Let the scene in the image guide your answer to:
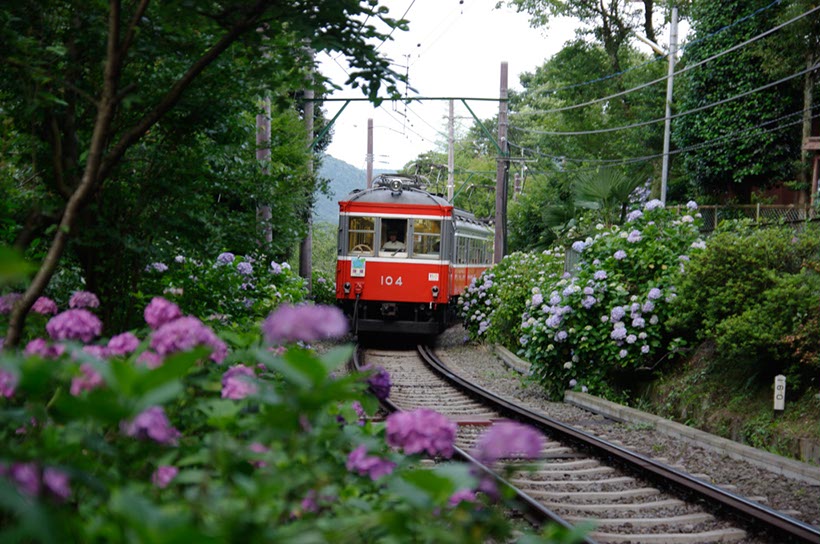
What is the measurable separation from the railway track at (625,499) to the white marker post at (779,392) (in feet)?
4.74

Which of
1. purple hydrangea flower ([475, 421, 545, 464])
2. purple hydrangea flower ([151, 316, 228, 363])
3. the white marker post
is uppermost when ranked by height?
purple hydrangea flower ([151, 316, 228, 363])

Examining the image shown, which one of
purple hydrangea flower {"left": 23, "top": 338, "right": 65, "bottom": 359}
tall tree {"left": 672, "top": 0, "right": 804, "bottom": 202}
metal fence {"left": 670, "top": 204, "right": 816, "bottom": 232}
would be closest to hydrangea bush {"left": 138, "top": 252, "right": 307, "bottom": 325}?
purple hydrangea flower {"left": 23, "top": 338, "right": 65, "bottom": 359}

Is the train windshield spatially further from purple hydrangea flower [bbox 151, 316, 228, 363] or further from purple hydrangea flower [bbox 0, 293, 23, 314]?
purple hydrangea flower [bbox 151, 316, 228, 363]

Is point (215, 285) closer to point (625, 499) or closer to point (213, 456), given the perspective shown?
point (625, 499)

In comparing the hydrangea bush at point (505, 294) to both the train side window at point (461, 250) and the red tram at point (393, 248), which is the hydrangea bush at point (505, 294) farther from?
the red tram at point (393, 248)

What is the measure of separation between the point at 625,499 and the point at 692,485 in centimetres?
48

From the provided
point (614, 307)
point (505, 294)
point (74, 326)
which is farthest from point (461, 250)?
point (74, 326)

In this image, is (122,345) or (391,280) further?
(391,280)

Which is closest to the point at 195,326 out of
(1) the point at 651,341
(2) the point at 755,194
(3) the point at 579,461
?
(3) the point at 579,461

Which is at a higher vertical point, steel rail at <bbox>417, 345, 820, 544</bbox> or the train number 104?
the train number 104

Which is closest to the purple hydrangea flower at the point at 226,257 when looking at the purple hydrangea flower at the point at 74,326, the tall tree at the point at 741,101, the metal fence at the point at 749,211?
the purple hydrangea flower at the point at 74,326

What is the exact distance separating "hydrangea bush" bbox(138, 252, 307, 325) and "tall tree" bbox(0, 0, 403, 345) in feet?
4.03

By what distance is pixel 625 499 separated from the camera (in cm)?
636

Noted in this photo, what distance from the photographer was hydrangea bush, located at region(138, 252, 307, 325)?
7.43 meters
